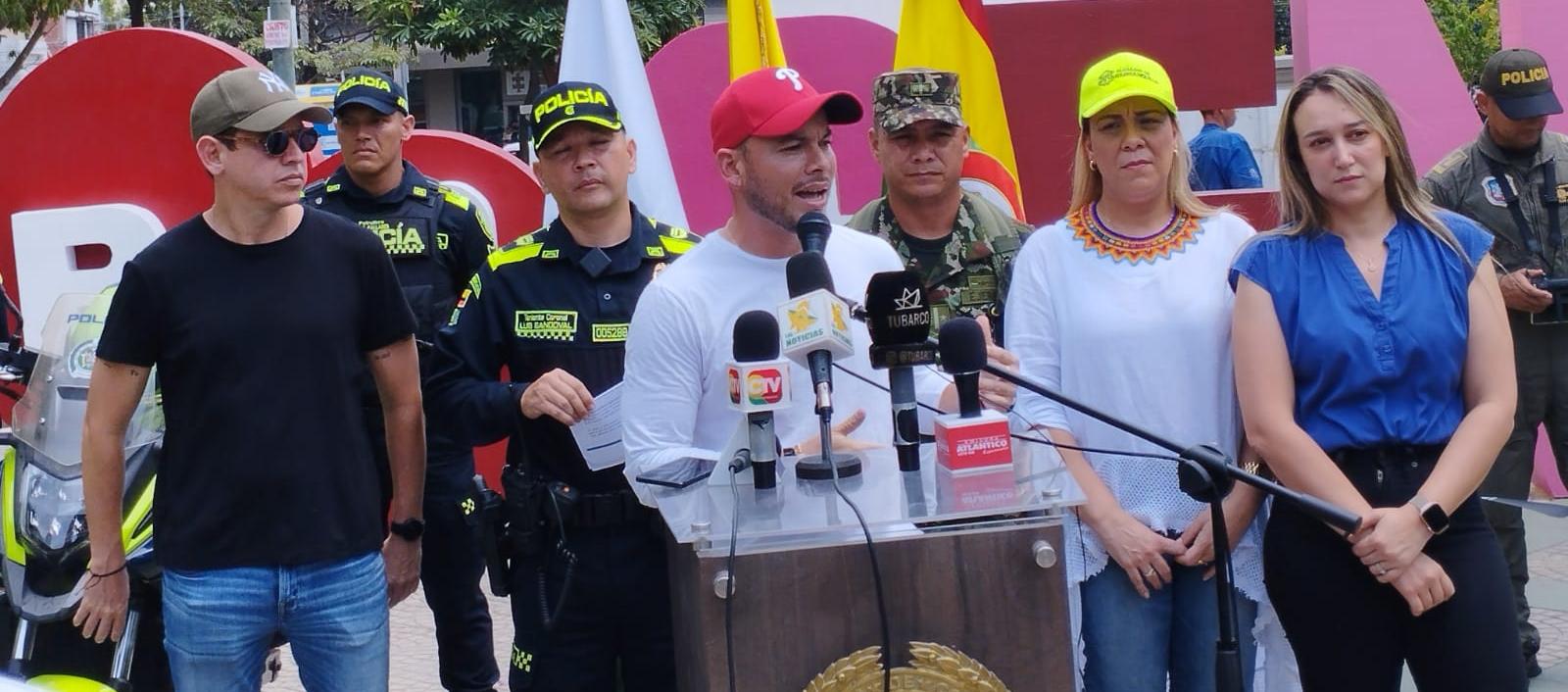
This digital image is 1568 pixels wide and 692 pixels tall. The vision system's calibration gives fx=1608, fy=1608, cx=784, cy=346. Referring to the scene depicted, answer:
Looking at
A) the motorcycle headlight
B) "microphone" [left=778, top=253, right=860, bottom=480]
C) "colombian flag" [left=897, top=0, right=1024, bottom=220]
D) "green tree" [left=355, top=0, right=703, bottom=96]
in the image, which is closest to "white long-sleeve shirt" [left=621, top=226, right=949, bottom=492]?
"microphone" [left=778, top=253, right=860, bottom=480]

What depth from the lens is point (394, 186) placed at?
5.22 m

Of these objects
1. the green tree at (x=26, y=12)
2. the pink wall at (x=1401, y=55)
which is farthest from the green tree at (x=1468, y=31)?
the green tree at (x=26, y=12)

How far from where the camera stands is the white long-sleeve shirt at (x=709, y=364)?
310 centimetres

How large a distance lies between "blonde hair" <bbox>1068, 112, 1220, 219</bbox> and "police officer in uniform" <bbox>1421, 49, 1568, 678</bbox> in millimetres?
2568

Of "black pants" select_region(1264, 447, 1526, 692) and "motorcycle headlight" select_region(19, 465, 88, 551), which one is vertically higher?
"motorcycle headlight" select_region(19, 465, 88, 551)

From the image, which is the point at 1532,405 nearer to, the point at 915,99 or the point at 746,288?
the point at 915,99

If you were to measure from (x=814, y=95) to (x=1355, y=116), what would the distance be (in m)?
1.06

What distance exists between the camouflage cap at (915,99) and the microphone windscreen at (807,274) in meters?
1.38

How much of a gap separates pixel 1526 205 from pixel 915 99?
276cm

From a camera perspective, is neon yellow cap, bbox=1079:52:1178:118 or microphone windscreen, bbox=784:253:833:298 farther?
neon yellow cap, bbox=1079:52:1178:118

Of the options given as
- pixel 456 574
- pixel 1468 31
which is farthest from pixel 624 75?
pixel 1468 31

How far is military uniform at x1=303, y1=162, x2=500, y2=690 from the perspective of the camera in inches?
198

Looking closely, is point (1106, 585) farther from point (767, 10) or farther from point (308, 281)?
point (767, 10)

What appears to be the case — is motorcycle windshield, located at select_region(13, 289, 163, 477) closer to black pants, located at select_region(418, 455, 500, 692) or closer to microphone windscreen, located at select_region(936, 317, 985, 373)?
black pants, located at select_region(418, 455, 500, 692)
